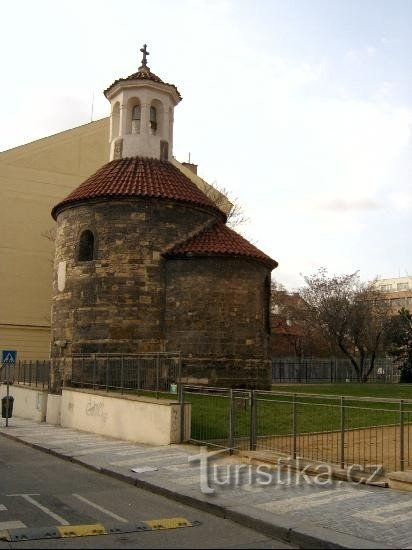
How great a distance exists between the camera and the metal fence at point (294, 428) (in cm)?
1134

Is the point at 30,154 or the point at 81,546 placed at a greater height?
the point at 30,154

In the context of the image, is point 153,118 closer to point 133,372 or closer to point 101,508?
point 133,372

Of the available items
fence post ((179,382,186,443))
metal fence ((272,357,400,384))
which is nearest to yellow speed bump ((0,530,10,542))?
fence post ((179,382,186,443))

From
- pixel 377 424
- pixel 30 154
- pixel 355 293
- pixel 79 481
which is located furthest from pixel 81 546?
pixel 355 293

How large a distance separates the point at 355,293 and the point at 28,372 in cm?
3381

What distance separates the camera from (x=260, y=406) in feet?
41.9

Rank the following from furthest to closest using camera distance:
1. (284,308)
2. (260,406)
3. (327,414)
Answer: (284,308) < (327,414) < (260,406)

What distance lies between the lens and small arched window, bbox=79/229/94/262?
78.2 ft

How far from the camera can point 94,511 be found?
8.09 metres

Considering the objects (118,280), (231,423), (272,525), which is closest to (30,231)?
(118,280)

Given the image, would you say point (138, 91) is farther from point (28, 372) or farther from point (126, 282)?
point (28, 372)

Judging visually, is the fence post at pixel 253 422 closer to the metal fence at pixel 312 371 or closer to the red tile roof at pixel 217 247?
the red tile roof at pixel 217 247

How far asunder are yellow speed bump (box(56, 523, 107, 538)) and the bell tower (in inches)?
839

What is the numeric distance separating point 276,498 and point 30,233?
31.2 m
